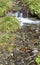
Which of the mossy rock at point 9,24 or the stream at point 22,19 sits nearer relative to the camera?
the mossy rock at point 9,24

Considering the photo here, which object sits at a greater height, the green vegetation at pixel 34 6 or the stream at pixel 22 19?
the green vegetation at pixel 34 6

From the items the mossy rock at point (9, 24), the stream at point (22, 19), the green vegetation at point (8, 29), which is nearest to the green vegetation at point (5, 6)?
the stream at point (22, 19)

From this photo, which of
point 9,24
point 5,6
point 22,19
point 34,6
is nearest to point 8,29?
point 9,24

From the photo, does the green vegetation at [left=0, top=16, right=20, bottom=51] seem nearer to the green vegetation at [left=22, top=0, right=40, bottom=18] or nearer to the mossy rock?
the mossy rock

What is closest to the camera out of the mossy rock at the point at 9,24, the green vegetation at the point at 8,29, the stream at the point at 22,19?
the green vegetation at the point at 8,29

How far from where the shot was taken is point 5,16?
1127cm

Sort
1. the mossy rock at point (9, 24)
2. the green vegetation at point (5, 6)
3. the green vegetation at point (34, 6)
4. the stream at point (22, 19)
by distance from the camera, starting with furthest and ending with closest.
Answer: the green vegetation at point (5, 6) → the green vegetation at point (34, 6) → the stream at point (22, 19) → the mossy rock at point (9, 24)

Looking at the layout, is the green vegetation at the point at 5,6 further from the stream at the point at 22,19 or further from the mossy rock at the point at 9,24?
the mossy rock at the point at 9,24

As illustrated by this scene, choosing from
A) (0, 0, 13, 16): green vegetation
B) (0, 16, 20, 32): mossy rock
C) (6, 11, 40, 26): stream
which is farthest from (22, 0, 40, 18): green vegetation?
(0, 16, 20, 32): mossy rock

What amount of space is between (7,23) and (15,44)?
128 cm

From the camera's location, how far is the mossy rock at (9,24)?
10180 millimetres

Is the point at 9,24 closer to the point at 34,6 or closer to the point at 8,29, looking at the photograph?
the point at 8,29

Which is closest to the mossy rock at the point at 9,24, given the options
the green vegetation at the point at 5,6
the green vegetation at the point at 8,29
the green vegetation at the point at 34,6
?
the green vegetation at the point at 8,29

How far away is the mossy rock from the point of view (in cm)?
1018
